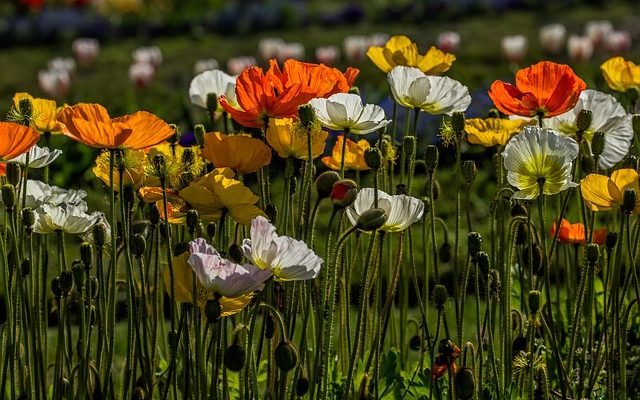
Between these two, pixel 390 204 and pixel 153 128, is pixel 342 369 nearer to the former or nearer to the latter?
pixel 390 204

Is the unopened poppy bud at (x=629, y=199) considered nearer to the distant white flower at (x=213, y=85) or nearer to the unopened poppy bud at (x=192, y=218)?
the unopened poppy bud at (x=192, y=218)

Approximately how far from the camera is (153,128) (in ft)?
6.12

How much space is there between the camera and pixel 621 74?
2.69 meters

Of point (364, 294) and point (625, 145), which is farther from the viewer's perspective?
point (625, 145)

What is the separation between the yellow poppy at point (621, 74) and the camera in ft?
8.78

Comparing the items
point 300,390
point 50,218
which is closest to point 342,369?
point 300,390

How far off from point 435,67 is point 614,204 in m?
0.69

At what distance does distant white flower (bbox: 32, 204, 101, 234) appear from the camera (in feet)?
6.70

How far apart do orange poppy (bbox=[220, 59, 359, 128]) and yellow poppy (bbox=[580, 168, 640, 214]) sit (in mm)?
463

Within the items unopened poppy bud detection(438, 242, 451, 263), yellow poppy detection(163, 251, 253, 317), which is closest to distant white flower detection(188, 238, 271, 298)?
yellow poppy detection(163, 251, 253, 317)

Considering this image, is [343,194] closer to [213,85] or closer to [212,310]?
[212,310]

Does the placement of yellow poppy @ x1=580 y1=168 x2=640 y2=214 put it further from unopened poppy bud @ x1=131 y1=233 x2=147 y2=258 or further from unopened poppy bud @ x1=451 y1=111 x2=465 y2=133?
unopened poppy bud @ x1=131 y1=233 x2=147 y2=258

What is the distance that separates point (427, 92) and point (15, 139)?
80 centimetres

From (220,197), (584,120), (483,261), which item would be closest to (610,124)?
(584,120)
